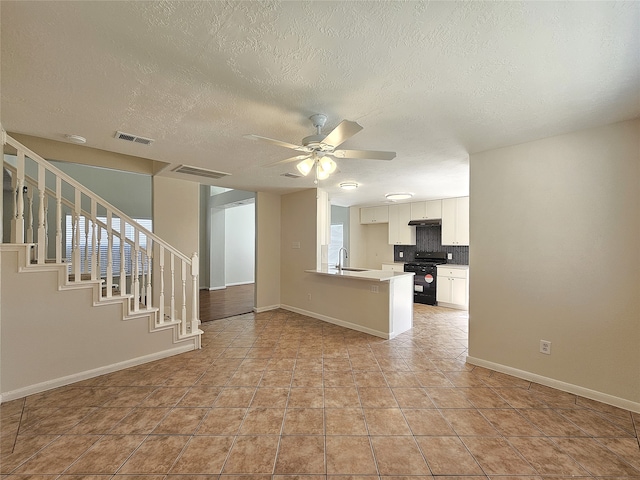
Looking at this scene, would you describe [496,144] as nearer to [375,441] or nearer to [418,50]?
[418,50]

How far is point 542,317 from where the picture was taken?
2.65 meters

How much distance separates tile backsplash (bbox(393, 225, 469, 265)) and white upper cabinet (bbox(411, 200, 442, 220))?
1.57 feet

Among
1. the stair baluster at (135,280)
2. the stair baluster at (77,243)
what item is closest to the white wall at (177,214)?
the stair baluster at (135,280)

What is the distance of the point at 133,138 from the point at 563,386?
4.83m

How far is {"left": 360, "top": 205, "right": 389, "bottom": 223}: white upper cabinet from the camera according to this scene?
23.4ft

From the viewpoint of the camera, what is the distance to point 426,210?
6.26 m

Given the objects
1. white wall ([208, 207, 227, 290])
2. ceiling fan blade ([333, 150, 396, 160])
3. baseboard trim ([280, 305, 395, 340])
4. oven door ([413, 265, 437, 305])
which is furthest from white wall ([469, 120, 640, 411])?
white wall ([208, 207, 227, 290])

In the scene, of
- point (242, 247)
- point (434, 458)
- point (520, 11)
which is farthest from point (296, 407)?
point (242, 247)

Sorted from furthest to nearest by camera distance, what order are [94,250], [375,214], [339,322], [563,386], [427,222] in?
[375,214] → [427,222] → [339,322] → [94,250] → [563,386]

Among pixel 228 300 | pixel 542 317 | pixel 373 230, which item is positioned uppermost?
pixel 373 230

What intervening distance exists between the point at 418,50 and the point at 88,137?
3.10 metres

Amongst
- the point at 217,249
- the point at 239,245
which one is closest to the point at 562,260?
the point at 217,249

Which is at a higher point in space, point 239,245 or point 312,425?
point 239,245

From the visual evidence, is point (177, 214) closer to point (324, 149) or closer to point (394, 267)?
point (324, 149)
